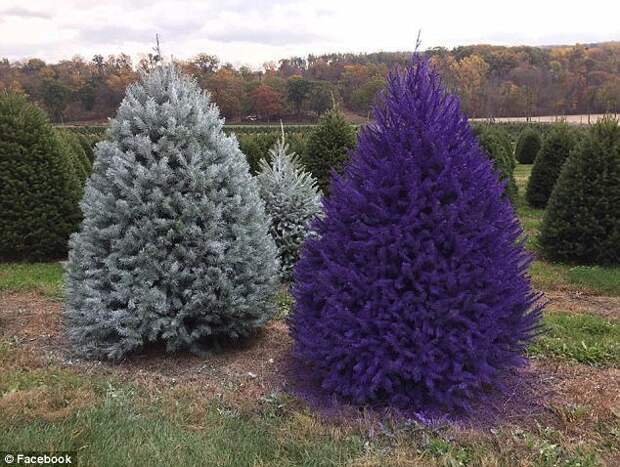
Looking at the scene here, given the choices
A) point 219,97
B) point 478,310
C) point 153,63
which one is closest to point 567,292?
point 478,310

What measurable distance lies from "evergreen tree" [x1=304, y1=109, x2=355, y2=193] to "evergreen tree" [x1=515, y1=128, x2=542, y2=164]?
20.3 metres

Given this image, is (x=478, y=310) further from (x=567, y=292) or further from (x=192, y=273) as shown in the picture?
(x=567, y=292)

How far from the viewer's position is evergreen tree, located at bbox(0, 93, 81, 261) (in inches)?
341

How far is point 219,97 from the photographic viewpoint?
5678 centimetres

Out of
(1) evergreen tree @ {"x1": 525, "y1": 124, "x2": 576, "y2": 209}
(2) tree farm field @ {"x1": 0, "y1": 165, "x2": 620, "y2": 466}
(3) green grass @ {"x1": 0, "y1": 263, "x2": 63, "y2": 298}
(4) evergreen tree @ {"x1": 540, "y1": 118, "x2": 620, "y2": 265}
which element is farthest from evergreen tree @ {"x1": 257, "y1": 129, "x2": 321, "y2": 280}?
(1) evergreen tree @ {"x1": 525, "y1": 124, "x2": 576, "y2": 209}

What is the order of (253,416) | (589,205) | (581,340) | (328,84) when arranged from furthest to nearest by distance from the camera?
1. (328,84)
2. (589,205)
3. (581,340)
4. (253,416)

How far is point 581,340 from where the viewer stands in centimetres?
514

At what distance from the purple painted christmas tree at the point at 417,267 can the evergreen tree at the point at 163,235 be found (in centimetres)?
104

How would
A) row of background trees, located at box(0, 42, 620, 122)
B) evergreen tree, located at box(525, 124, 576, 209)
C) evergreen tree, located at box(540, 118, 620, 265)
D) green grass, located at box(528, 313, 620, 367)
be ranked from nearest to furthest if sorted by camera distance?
green grass, located at box(528, 313, 620, 367), evergreen tree, located at box(540, 118, 620, 265), evergreen tree, located at box(525, 124, 576, 209), row of background trees, located at box(0, 42, 620, 122)

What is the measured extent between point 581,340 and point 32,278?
6915 mm

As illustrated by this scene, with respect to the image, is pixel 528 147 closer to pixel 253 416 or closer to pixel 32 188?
pixel 32 188

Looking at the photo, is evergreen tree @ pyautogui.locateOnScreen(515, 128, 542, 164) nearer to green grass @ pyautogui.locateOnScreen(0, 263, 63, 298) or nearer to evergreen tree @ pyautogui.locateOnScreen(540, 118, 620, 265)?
evergreen tree @ pyautogui.locateOnScreen(540, 118, 620, 265)

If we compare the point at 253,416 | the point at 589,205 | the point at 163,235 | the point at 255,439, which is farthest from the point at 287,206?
the point at 589,205

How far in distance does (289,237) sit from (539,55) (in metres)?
81.3
